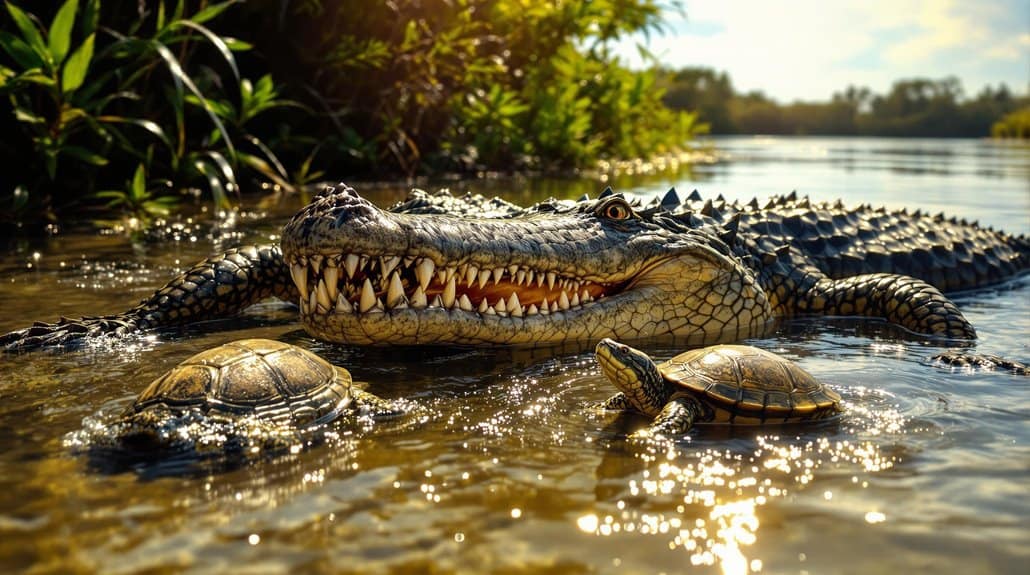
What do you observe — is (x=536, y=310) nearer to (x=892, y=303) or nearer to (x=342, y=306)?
(x=342, y=306)

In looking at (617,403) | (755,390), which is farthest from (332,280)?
(755,390)

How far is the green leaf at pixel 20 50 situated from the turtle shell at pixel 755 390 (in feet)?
17.6

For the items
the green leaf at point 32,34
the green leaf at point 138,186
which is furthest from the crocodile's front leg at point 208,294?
the green leaf at point 138,186

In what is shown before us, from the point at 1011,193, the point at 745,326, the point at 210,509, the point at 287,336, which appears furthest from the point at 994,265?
the point at 1011,193

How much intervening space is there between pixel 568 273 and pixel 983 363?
1947 millimetres

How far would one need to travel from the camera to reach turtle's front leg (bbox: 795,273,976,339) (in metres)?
4.98

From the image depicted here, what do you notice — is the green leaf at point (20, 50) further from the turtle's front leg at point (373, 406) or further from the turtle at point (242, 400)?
the turtle's front leg at point (373, 406)

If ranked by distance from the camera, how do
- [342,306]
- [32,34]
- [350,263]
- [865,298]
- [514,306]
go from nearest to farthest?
[350,263]
[342,306]
[514,306]
[865,298]
[32,34]

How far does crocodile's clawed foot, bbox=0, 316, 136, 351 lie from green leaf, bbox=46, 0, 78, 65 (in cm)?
282

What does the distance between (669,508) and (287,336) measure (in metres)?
2.81

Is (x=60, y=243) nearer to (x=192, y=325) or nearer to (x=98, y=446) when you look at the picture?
(x=192, y=325)

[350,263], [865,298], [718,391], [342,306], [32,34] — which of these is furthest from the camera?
[32,34]

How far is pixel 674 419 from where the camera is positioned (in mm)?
3090

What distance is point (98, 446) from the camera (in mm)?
2844
